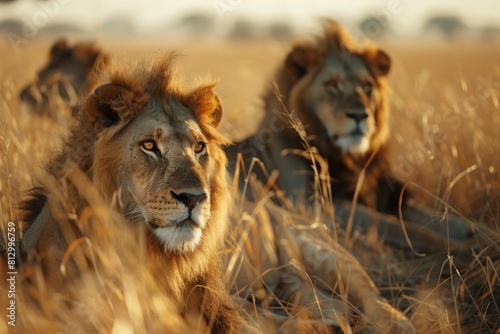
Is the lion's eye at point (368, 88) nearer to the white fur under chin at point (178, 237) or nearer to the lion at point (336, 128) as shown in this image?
the lion at point (336, 128)

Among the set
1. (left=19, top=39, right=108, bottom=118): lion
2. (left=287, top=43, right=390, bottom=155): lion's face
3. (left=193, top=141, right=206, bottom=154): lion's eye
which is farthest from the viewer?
(left=19, top=39, right=108, bottom=118): lion

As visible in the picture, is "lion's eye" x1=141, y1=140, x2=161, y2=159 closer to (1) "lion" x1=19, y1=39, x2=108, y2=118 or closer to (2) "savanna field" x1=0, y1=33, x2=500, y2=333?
(2) "savanna field" x1=0, y1=33, x2=500, y2=333

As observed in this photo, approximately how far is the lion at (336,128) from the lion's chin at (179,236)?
9.94ft

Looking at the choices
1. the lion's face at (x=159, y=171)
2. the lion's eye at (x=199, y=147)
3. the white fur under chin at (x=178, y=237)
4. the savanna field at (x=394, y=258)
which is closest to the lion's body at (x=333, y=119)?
the savanna field at (x=394, y=258)

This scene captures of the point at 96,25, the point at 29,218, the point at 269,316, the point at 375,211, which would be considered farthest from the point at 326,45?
the point at 29,218

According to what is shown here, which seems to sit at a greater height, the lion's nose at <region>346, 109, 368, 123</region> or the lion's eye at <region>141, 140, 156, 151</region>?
the lion's eye at <region>141, 140, 156, 151</region>

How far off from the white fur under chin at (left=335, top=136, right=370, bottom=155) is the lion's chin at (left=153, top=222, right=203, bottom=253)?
11.9ft

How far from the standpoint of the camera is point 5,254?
3.86 meters

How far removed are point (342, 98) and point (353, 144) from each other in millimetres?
418

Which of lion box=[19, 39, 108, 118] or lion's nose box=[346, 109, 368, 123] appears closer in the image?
lion's nose box=[346, 109, 368, 123]

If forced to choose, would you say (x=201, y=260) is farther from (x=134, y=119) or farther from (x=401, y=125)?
(x=401, y=125)

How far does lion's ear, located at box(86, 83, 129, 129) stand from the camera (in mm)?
3754

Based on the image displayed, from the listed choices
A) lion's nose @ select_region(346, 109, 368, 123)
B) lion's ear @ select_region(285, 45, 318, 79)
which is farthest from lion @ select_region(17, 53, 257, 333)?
lion's ear @ select_region(285, 45, 318, 79)

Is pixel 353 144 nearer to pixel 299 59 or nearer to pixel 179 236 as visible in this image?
pixel 299 59
